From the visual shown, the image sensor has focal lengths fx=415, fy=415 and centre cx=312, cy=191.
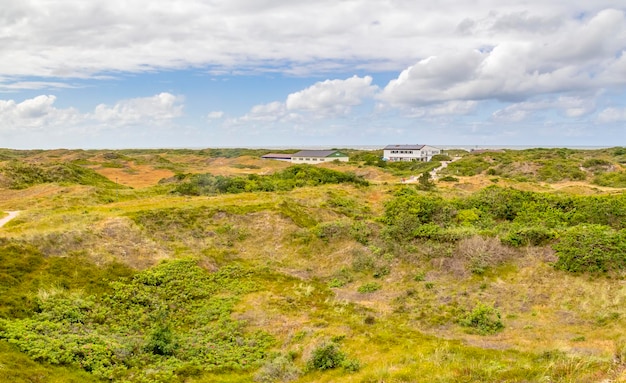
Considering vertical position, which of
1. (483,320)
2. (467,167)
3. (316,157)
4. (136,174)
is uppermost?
(316,157)

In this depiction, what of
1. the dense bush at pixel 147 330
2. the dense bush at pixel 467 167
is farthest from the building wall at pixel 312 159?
the dense bush at pixel 147 330

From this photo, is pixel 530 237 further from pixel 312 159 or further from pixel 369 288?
pixel 312 159

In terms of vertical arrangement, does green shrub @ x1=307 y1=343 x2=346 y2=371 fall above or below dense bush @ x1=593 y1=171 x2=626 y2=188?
below

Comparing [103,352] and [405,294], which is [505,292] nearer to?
[405,294]

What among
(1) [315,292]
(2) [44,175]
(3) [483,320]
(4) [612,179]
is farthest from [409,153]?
(3) [483,320]

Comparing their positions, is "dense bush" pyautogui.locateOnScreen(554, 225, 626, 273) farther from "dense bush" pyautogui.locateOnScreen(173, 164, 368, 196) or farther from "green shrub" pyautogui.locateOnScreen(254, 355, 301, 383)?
"dense bush" pyautogui.locateOnScreen(173, 164, 368, 196)

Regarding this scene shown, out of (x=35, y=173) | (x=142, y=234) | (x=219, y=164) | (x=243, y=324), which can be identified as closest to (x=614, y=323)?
(x=243, y=324)

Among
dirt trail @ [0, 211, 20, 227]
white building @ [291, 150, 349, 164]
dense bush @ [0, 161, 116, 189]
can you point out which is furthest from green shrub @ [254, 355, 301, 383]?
white building @ [291, 150, 349, 164]
